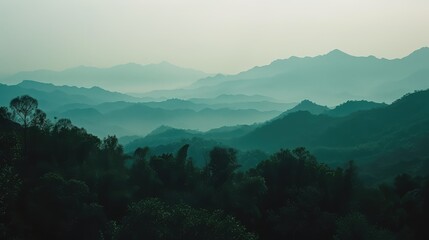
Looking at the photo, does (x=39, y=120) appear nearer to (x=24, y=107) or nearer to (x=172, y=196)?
(x=24, y=107)

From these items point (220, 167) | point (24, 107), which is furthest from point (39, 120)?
point (220, 167)

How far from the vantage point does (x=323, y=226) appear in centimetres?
5038

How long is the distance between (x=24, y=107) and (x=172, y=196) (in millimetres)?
22249

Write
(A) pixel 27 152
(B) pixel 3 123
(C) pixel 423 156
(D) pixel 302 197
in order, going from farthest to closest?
1. (C) pixel 423 156
2. (B) pixel 3 123
3. (A) pixel 27 152
4. (D) pixel 302 197

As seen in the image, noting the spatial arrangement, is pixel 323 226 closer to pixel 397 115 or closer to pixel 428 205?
pixel 428 205

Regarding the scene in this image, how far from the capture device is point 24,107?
60.8m

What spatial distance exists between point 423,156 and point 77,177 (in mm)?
103378

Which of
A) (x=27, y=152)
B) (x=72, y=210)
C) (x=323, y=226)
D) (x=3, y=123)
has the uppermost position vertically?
(x=3, y=123)

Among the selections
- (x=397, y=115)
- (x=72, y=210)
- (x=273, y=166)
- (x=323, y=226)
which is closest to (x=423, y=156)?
(x=397, y=115)

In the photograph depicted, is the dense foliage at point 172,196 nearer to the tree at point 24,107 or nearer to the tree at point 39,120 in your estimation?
the tree at point 39,120

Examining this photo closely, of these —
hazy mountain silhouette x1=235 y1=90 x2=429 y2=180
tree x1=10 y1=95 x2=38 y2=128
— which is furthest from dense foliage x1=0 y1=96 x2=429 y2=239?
hazy mountain silhouette x1=235 y1=90 x2=429 y2=180

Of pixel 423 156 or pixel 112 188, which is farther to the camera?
pixel 423 156

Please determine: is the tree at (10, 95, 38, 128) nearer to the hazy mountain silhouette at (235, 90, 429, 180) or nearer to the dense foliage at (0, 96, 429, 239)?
the dense foliage at (0, 96, 429, 239)

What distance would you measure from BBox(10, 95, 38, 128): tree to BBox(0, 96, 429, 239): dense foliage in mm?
607
